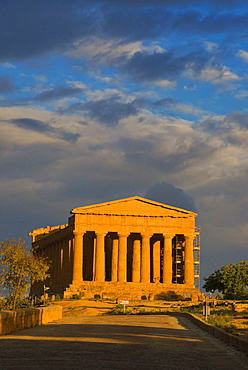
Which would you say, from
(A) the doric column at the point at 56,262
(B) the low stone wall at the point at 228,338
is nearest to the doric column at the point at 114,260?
(A) the doric column at the point at 56,262

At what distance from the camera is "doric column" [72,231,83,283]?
113 meters

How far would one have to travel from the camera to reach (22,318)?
3266cm

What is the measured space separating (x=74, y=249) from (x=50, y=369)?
9948cm

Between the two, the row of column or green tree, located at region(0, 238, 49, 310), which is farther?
the row of column

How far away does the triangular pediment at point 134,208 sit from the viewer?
379ft

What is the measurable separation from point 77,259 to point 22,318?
81690mm

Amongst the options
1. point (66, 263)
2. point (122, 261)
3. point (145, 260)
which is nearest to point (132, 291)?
point (122, 261)

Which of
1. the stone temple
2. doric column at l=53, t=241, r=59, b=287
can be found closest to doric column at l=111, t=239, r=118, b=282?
the stone temple

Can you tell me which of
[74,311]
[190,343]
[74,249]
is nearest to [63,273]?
[74,249]

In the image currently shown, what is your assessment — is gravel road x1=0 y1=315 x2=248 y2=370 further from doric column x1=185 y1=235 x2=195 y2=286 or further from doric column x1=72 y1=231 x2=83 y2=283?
doric column x1=185 y1=235 x2=195 y2=286

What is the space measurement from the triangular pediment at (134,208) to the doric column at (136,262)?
35.7 feet

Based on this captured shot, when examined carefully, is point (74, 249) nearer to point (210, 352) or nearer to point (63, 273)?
point (63, 273)

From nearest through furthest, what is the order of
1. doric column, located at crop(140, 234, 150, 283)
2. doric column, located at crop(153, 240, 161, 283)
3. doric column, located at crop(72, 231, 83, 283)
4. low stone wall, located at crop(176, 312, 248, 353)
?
low stone wall, located at crop(176, 312, 248, 353), doric column, located at crop(140, 234, 150, 283), doric column, located at crop(72, 231, 83, 283), doric column, located at crop(153, 240, 161, 283)

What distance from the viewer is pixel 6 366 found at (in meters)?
16.4
